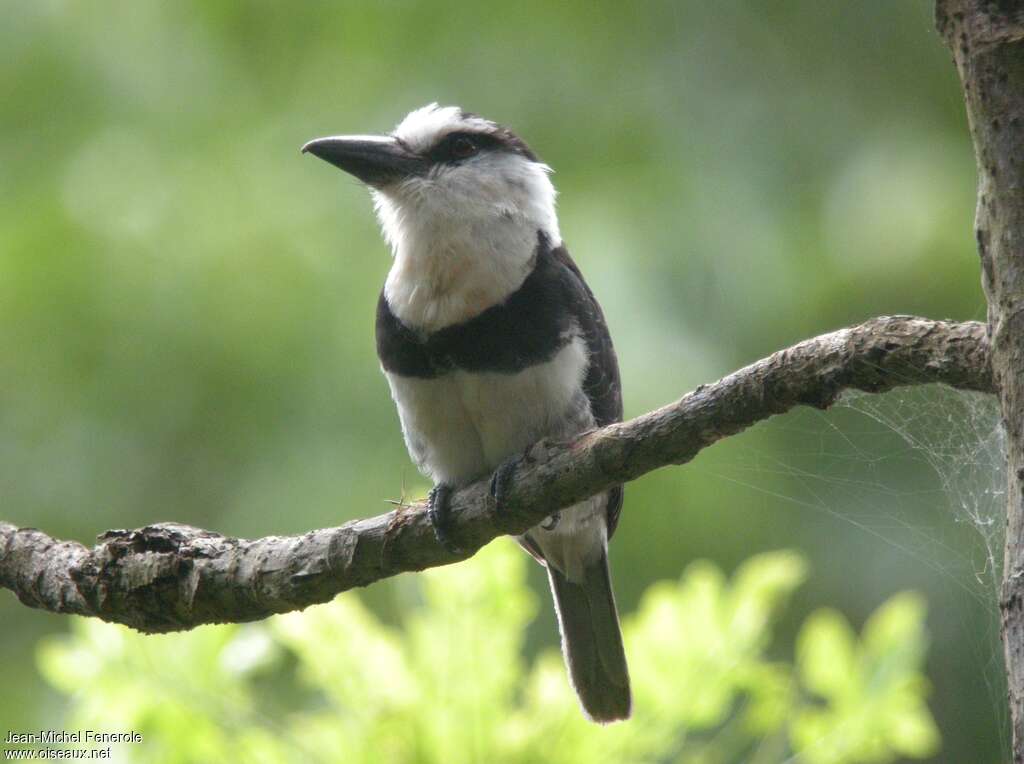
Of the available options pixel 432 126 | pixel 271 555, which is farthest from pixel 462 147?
pixel 271 555

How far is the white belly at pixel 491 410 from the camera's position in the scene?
2.66 m

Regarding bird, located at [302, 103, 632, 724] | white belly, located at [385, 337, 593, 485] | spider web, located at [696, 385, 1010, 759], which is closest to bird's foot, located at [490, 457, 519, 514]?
bird, located at [302, 103, 632, 724]

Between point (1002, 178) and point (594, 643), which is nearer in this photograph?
point (1002, 178)

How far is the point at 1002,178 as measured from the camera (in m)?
1.49

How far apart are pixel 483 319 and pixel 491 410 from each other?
0.19 metres

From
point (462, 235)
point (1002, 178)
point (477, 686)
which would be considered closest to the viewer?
point (1002, 178)

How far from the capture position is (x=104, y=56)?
17.7 ft

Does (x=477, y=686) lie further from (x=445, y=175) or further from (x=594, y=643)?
(x=445, y=175)

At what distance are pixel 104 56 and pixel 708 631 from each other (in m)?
3.91

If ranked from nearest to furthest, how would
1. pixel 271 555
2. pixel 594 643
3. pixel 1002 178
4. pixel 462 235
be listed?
1. pixel 1002 178
2. pixel 271 555
3. pixel 462 235
4. pixel 594 643

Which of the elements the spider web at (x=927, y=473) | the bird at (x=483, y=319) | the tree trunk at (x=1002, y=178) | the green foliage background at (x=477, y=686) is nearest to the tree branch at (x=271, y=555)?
the bird at (x=483, y=319)

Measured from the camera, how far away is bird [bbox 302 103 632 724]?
105 inches

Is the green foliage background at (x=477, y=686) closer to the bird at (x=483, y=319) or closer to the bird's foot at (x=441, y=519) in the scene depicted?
the bird at (x=483, y=319)

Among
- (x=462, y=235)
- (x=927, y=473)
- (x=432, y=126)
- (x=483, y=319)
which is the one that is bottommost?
(x=927, y=473)
